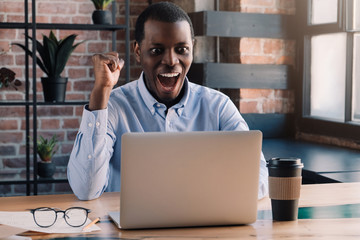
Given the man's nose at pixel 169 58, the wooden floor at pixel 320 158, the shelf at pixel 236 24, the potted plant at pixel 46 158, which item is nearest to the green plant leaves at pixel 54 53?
the potted plant at pixel 46 158

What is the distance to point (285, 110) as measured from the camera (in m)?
3.89

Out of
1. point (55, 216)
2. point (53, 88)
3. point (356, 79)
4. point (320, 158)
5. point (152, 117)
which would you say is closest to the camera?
point (55, 216)

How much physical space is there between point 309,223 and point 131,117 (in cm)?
90

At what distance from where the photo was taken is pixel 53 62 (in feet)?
11.8

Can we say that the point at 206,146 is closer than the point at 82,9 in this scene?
Yes

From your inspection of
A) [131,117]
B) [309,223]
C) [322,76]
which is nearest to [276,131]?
[322,76]

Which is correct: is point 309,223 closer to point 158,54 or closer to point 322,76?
point 158,54

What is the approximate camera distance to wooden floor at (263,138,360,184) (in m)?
2.64

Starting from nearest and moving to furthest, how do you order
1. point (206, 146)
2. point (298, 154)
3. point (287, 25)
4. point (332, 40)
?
1. point (206, 146)
2. point (298, 154)
3. point (332, 40)
4. point (287, 25)

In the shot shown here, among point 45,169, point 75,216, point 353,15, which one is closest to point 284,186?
point 75,216

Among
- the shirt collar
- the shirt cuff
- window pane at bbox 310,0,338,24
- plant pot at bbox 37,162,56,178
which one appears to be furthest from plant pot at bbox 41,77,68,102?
the shirt cuff

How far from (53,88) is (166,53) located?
1.61 meters

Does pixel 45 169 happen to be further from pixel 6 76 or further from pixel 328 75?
pixel 328 75

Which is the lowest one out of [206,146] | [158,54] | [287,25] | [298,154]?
[298,154]
